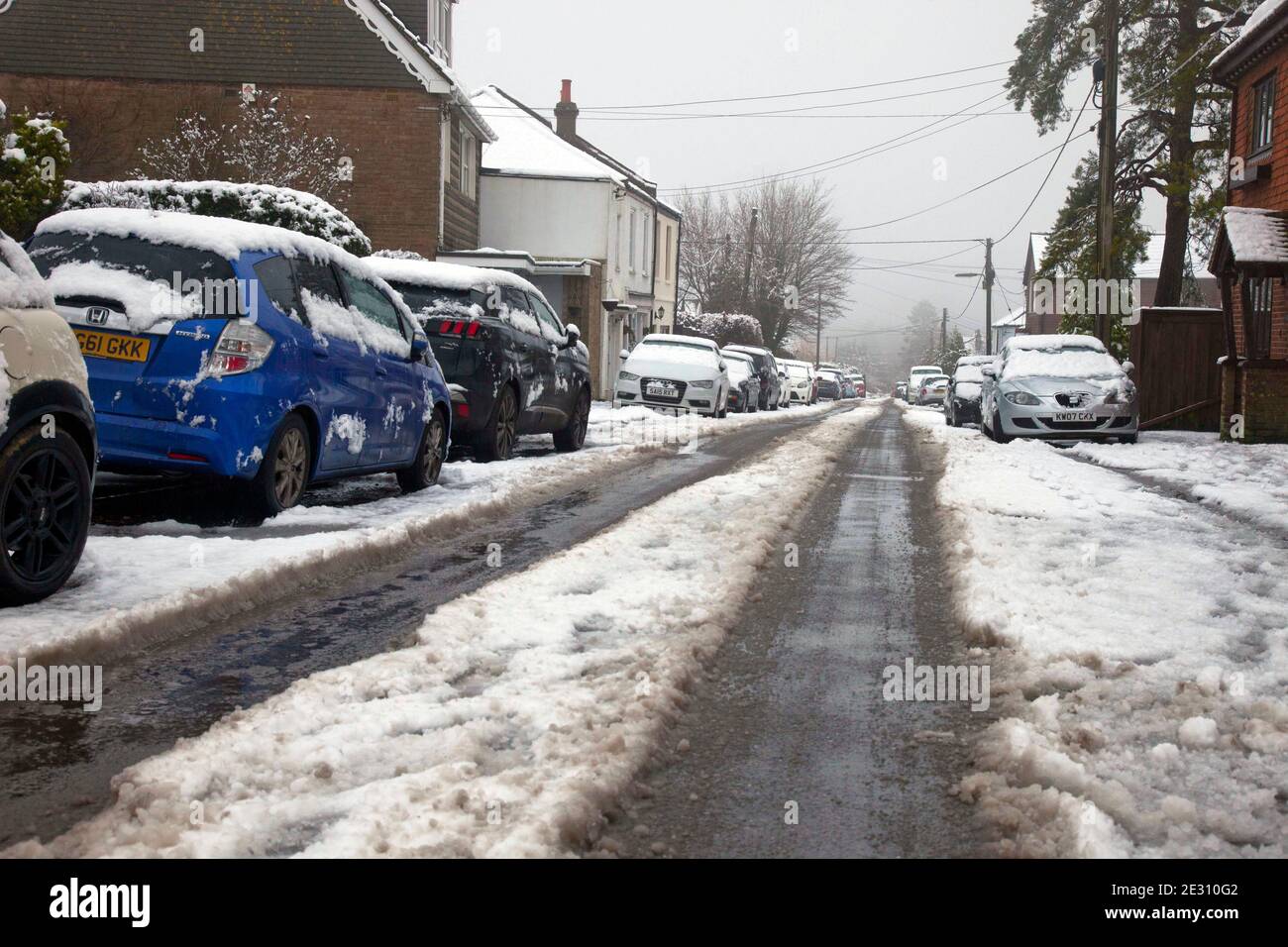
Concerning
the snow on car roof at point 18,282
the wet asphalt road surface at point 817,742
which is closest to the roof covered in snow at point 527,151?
the wet asphalt road surface at point 817,742

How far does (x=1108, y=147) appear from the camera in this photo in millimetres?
24609

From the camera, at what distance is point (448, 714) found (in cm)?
414

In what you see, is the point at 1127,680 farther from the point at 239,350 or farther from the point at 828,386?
the point at 828,386

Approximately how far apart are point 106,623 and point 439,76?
2335 cm

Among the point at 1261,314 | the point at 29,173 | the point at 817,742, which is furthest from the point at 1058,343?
the point at 817,742

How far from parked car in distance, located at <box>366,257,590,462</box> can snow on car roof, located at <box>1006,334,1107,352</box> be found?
9731 mm

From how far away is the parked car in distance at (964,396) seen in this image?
92.5 feet

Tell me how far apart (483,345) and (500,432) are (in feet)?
3.46

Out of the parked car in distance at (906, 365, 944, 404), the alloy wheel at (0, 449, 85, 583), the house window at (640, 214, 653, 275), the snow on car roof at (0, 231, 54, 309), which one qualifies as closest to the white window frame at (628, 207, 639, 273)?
the house window at (640, 214, 653, 275)

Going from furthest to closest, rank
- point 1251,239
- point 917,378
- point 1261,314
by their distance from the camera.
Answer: point 917,378 → point 1261,314 → point 1251,239

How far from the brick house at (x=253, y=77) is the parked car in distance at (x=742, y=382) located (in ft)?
31.4

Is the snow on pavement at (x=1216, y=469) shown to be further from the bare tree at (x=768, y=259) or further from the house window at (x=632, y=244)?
the bare tree at (x=768, y=259)
